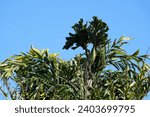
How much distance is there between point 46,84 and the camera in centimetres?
980

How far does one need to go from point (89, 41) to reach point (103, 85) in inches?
45.4

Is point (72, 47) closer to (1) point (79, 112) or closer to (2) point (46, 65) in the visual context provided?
(2) point (46, 65)

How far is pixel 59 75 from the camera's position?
1010 centimetres

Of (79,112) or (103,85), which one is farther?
(103,85)

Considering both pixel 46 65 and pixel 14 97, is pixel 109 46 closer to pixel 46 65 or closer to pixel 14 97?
pixel 46 65

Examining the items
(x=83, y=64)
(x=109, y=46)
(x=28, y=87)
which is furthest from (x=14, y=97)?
(x=109, y=46)

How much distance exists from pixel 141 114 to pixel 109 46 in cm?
463

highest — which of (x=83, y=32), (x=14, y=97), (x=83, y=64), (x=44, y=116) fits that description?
(x=83, y=32)

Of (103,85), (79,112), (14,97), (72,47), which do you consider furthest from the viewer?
(72,47)

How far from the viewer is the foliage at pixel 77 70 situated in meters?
9.59

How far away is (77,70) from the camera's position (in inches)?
396

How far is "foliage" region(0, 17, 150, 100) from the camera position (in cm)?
959

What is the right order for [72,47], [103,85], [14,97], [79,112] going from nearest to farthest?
[79,112], [14,97], [103,85], [72,47]

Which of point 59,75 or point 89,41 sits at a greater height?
point 89,41
